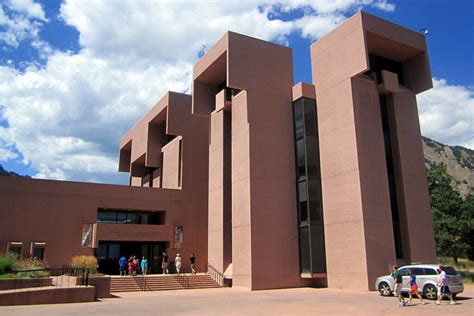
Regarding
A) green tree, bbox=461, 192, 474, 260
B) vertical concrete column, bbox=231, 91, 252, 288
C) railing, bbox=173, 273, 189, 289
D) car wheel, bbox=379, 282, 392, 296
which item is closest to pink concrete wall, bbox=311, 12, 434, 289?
car wheel, bbox=379, 282, 392, 296

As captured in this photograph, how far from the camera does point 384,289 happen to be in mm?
19531

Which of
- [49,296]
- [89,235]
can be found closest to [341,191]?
[49,296]

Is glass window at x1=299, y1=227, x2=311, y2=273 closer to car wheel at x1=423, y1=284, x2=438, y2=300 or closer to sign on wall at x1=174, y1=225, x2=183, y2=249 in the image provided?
car wheel at x1=423, y1=284, x2=438, y2=300

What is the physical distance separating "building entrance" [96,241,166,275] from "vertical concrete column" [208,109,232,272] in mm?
6437

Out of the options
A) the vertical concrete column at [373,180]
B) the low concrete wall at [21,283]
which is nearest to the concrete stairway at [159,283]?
the low concrete wall at [21,283]

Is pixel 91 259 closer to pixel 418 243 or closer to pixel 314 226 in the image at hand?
pixel 314 226

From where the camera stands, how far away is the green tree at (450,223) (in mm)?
35938

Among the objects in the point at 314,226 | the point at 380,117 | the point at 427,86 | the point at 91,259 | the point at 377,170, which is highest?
the point at 427,86

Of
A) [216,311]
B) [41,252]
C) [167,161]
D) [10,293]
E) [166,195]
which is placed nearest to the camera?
[216,311]

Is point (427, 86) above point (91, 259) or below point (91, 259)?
above

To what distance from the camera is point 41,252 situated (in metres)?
30.0

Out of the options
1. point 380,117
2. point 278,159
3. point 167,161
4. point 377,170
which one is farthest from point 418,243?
point 167,161

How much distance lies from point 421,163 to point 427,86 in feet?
16.9

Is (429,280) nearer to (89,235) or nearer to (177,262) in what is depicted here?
(177,262)
